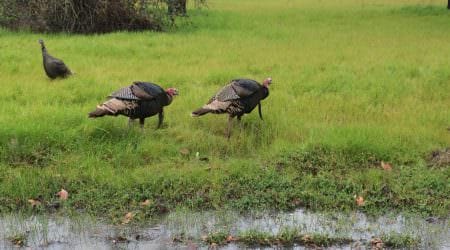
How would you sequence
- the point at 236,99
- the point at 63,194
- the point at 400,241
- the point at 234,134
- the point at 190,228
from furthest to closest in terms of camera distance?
the point at 234,134, the point at 236,99, the point at 63,194, the point at 190,228, the point at 400,241

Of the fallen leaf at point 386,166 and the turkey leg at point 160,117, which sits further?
the turkey leg at point 160,117

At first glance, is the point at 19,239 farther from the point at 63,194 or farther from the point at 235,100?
the point at 235,100

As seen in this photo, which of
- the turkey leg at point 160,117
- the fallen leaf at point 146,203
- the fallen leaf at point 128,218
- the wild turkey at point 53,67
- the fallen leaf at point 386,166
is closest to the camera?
the fallen leaf at point 128,218

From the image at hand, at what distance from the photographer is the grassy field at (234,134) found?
6.06 meters

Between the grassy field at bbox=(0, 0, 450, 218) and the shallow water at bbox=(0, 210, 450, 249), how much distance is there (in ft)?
0.77

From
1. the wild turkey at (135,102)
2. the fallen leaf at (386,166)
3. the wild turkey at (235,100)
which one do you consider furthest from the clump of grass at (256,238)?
the wild turkey at (135,102)

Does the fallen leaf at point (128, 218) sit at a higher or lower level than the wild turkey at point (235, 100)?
lower

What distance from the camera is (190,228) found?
5371mm

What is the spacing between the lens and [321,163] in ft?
22.0

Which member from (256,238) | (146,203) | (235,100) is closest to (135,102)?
(235,100)

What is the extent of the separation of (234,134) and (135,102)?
4.12 feet

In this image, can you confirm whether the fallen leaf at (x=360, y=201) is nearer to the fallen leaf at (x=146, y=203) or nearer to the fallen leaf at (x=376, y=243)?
the fallen leaf at (x=376, y=243)

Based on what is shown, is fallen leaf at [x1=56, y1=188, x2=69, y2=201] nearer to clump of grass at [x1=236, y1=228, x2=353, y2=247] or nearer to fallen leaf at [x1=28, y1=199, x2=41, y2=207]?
fallen leaf at [x1=28, y1=199, x2=41, y2=207]

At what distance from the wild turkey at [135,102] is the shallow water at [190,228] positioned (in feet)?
5.48
